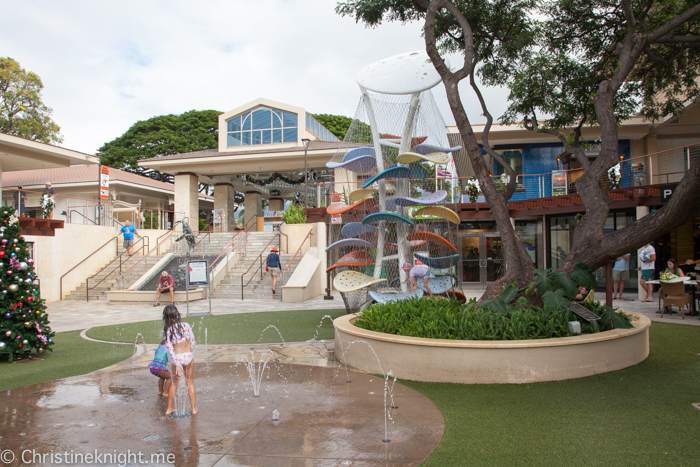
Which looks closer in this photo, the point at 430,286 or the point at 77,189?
the point at 430,286

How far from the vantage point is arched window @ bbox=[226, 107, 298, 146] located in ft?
92.6

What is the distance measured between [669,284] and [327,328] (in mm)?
7947

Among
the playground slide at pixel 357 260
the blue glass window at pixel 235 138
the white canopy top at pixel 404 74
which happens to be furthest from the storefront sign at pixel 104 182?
the white canopy top at pixel 404 74

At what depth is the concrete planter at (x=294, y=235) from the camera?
21578 mm

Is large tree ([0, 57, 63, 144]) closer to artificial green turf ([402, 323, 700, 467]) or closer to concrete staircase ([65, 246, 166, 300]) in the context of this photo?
concrete staircase ([65, 246, 166, 300])

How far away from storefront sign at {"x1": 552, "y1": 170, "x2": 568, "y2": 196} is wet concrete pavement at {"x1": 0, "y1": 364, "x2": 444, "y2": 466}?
1499 cm

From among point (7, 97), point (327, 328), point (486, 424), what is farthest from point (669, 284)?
point (7, 97)

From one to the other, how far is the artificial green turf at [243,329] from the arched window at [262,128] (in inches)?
675

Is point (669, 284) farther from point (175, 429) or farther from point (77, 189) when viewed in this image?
point (77, 189)

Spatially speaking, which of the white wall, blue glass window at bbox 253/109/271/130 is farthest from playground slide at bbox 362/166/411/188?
blue glass window at bbox 253/109/271/130

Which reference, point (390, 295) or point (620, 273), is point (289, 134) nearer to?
point (620, 273)

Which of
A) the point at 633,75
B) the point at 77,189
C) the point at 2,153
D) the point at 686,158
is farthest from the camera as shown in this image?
the point at 77,189

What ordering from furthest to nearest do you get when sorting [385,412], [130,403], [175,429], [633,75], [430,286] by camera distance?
[633,75]
[430,286]
[130,403]
[385,412]
[175,429]

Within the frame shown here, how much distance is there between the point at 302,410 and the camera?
5008mm
